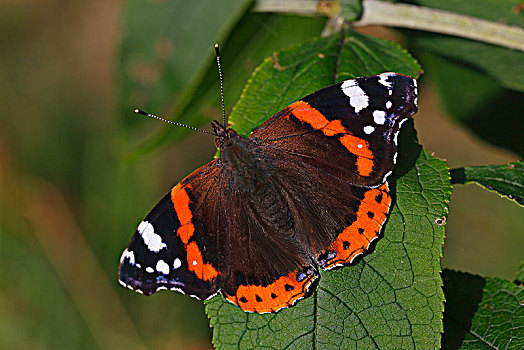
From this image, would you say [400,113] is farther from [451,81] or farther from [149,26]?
[149,26]

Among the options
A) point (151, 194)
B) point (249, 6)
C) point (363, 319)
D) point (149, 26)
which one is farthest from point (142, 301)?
point (363, 319)

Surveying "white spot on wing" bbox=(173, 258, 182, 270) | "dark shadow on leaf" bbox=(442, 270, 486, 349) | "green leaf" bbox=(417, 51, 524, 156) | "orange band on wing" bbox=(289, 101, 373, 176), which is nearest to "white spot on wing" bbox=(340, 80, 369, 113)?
"orange band on wing" bbox=(289, 101, 373, 176)

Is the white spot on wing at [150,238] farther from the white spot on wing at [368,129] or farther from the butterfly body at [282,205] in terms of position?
the white spot on wing at [368,129]

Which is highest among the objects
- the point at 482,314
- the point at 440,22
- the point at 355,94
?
the point at 440,22

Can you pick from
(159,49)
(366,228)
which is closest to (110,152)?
(159,49)

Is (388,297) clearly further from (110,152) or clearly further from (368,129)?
(110,152)
